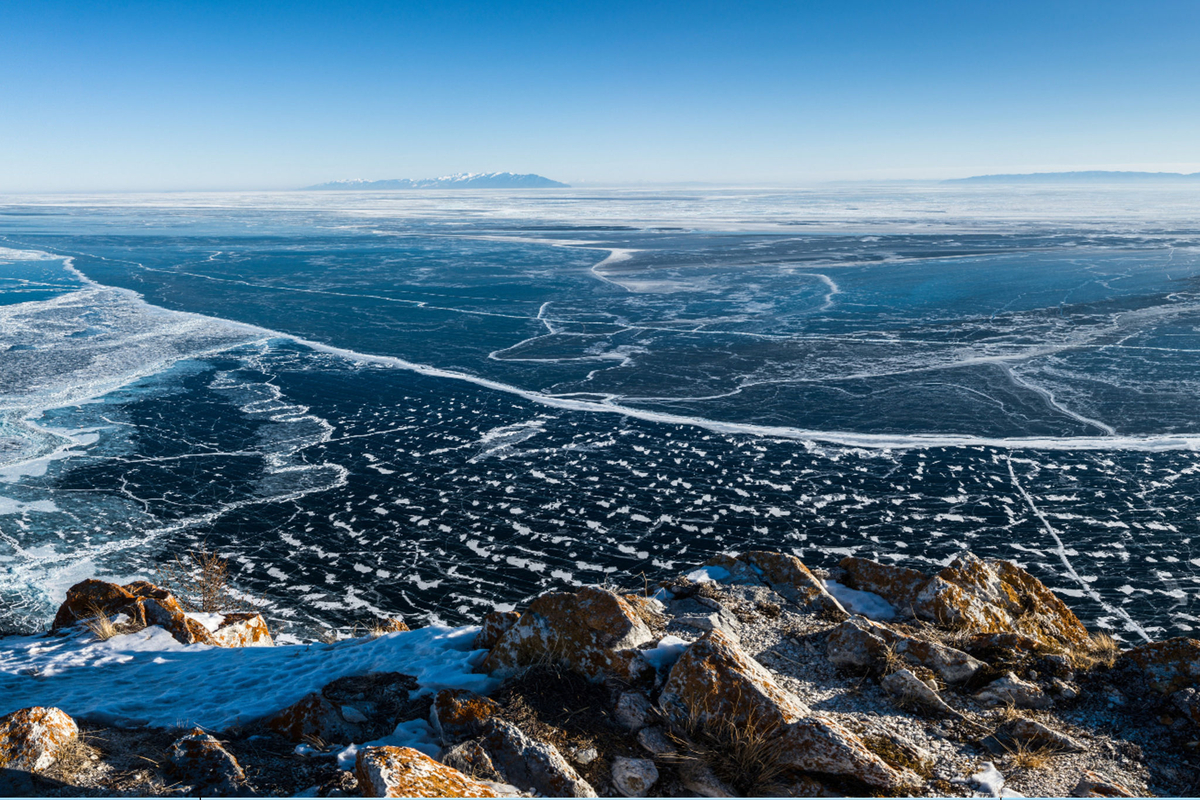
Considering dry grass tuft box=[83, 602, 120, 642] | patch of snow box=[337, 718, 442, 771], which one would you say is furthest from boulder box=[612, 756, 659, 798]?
dry grass tuft box=[83, 602, 120, 642]

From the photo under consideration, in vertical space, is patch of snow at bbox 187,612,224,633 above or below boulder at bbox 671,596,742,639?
below

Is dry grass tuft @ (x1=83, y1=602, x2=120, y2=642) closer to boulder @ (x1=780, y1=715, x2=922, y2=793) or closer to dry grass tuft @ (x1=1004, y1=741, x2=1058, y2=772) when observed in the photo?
boulder @ (x1=780, y1=715, x2=922, y2=793)

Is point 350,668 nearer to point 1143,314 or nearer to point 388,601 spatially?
point 388,601

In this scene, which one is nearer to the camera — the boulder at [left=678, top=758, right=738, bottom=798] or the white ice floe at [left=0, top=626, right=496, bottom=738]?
the boulder at [left=678, top=758, right=738, bottom=798]

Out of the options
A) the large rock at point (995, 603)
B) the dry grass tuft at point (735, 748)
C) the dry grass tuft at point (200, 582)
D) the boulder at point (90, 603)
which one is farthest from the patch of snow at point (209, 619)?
the large rock at point (995, 603)

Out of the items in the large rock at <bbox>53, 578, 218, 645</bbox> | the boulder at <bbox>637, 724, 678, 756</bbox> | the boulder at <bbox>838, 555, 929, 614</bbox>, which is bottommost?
the large rock at <bbox>53, 578, 218, 645</bbox>

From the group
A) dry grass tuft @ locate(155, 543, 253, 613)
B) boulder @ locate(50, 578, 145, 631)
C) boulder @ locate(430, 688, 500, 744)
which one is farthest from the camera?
dry grass tuft @ locate(155, 543, 253, 613)

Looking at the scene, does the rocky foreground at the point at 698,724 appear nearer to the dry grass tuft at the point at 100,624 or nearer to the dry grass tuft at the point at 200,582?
the dry grass tuft at the point at 100,624
